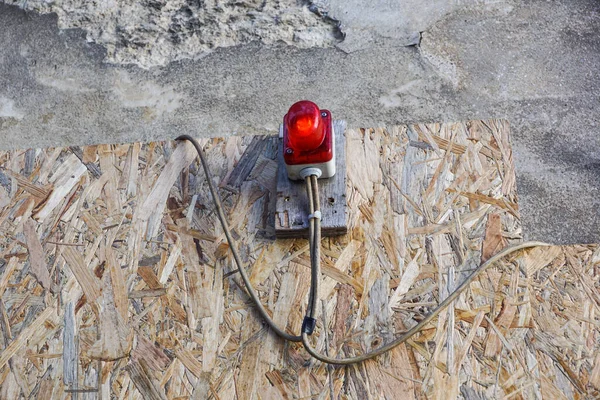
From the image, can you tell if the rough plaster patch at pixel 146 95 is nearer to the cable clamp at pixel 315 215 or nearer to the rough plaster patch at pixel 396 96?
the rough plaster patch at pixel 396 96

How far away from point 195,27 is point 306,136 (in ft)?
4.27

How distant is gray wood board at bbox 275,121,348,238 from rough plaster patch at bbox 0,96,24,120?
1.41 m

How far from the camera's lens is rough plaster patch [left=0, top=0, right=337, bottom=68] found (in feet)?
6.89

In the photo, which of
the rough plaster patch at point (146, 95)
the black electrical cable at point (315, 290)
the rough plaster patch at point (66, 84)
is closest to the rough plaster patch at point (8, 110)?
the rough plaster patch at point (66, 84)

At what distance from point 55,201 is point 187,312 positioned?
369mm

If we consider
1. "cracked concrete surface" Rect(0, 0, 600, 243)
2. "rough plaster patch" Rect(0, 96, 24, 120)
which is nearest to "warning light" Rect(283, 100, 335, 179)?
"cracked concrete surface" Rect(0, 0, 600, 243)

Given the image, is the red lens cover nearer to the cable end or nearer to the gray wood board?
the gray wood board

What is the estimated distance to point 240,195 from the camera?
110cm

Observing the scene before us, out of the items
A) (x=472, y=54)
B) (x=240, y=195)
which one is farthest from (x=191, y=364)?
(x=472, y=54)

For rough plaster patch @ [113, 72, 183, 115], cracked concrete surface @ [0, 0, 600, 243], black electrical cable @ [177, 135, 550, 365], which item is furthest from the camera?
rough plaster patch @ [113, 72, 183, 115]

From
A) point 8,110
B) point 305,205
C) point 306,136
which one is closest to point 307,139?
point 306,136

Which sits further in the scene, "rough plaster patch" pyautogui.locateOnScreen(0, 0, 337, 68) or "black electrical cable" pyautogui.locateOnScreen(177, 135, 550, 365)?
"rough plaster patch" pyautogui.locateOnScreen(0, 0, 337, 68)

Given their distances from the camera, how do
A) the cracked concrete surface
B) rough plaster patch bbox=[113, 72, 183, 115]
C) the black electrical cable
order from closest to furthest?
the black electrical cable
the cracked concrete surface
rough plaster patch bbox=[113, 72, 183, 115]

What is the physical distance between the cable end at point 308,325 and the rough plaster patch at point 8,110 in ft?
5.21
